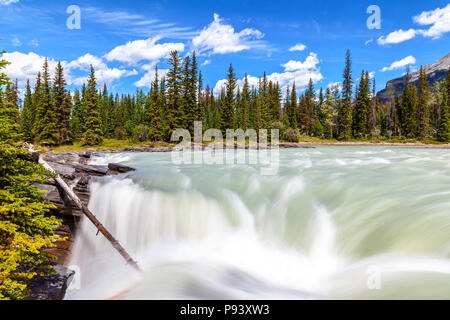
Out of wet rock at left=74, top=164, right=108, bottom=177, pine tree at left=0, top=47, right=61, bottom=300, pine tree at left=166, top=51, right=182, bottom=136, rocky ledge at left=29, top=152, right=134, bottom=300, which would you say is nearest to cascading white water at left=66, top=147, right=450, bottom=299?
rocky ledge at left=29, top=152, right=134, bottom=300

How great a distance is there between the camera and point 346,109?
70.2 m

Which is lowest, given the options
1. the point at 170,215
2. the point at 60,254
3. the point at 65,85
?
the point at 60,254

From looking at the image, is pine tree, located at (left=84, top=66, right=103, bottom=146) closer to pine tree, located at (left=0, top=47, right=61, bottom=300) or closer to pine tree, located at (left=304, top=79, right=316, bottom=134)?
pine tree, located at (left=0, top=47, right=61, bottom=300)

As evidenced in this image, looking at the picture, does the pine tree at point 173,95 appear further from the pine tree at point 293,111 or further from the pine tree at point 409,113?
the pine tree at point 409,113

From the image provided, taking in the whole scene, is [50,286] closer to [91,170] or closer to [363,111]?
[91,170]

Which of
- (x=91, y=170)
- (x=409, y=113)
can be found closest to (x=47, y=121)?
(x=91, y=170)

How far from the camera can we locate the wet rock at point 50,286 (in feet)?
15.9

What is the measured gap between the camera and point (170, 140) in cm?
4969

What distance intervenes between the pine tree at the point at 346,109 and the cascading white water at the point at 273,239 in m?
64.0

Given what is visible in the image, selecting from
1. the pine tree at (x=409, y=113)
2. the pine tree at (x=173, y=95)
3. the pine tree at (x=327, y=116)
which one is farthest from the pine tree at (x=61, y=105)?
the pine tree at (x=409, y=113)

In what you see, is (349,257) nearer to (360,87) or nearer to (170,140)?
(170,140)
